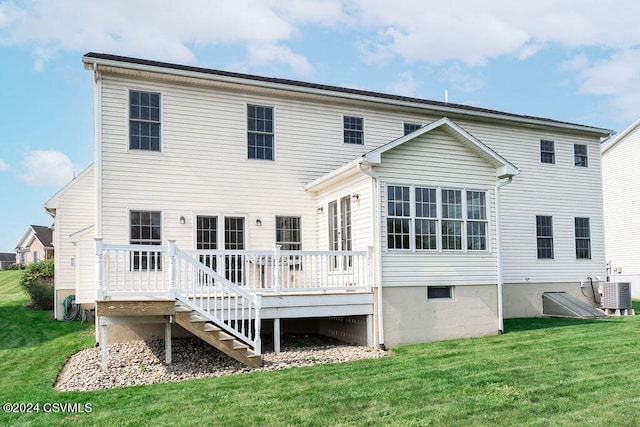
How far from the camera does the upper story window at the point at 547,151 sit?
57.8 feet

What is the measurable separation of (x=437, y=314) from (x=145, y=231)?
6.96 m

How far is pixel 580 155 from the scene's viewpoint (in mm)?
18188

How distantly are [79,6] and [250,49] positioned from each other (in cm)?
591

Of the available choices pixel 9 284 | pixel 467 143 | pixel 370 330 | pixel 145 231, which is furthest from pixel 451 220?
pixel 9 284

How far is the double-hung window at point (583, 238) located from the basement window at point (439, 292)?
7.32 metres

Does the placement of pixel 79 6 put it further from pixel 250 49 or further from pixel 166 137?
pixel 250 49

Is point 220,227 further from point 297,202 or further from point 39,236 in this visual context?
point 39,236

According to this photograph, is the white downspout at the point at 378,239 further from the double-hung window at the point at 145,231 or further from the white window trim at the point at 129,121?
the double-hung window at the point at 145,231

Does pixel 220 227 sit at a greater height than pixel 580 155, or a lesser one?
lesser

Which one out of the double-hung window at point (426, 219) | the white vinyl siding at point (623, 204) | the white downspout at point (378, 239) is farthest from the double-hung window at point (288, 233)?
the white vinyl siding at point (623, 204)

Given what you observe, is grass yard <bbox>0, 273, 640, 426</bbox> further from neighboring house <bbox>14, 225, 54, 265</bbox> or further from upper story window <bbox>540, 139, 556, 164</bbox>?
neighboring house <bbox>14, 225, 54, 265</bbox>

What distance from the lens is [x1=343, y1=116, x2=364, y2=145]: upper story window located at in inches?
588

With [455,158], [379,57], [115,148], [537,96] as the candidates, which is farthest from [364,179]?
[537,96]

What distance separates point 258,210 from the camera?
13.8m
